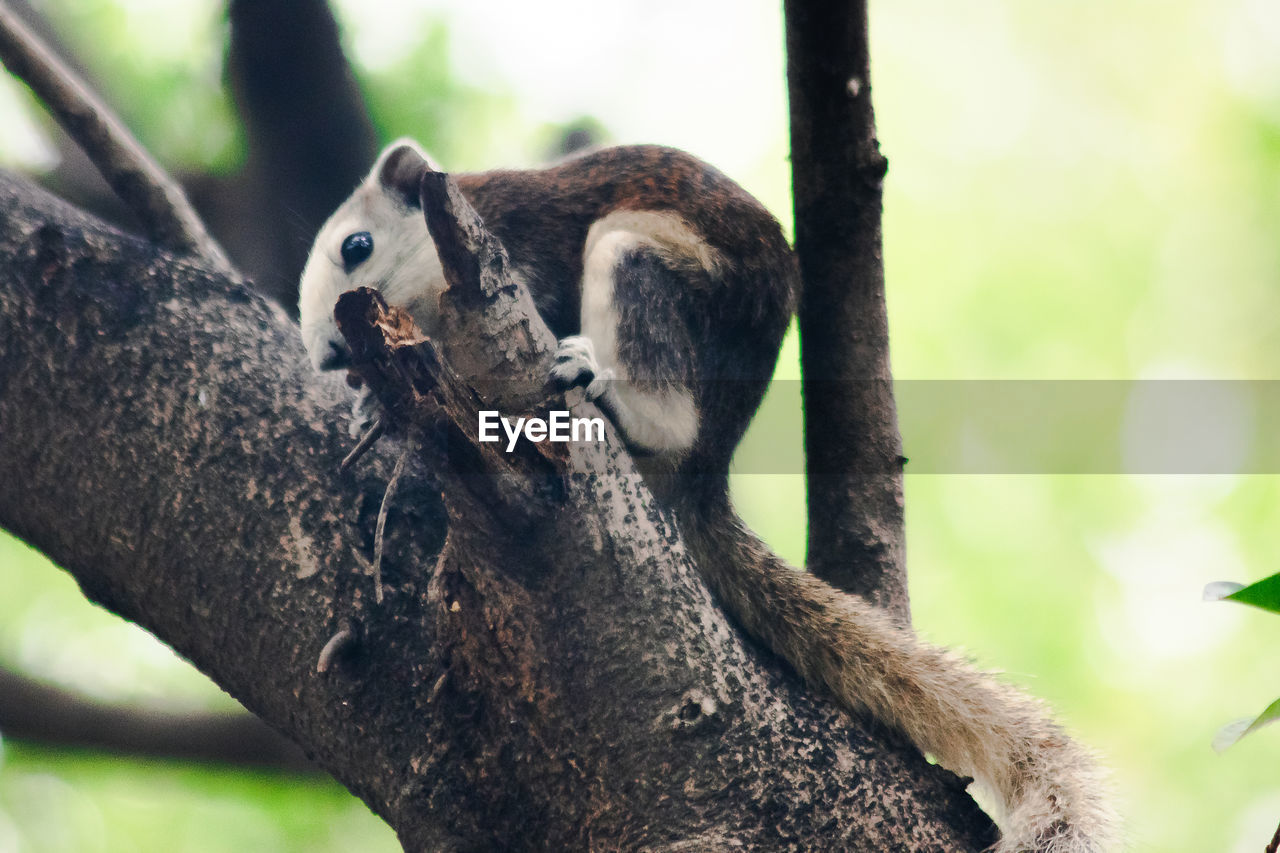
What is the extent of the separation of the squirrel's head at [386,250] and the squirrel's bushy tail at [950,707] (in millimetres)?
942

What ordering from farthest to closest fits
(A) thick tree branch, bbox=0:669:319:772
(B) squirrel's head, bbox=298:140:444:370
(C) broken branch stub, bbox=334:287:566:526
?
(A) thick tree branch, bbox=0:669:319:772, (B) squirrel's head, bbox=298:140:444:370, (C) broken branch stub, bbox=334:287:566:526

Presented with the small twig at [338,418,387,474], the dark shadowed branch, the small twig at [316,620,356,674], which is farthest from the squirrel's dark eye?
the small twig at [316,620,356,674]

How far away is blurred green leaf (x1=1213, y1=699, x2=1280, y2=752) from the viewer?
105 cm

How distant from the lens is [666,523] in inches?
52.4

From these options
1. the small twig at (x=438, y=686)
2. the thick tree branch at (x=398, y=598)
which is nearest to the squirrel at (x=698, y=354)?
the thick tree branch at (x=398, y=598)

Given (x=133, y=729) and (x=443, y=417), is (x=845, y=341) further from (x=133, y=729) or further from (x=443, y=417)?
(x=133, y=729)

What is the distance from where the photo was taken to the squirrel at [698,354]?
1421 millimetres

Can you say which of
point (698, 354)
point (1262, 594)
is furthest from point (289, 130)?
point (1262, 594)

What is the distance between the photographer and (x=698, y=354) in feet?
6.30

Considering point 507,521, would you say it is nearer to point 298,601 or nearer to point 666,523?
point 666,523

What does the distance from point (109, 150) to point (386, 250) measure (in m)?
0.53

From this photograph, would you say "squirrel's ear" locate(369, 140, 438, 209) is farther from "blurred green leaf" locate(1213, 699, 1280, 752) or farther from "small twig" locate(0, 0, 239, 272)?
"blurred green leaf" locate(1213, 699, 1280, 752)

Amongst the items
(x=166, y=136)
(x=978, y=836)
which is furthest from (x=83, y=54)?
(x=978, y=836)

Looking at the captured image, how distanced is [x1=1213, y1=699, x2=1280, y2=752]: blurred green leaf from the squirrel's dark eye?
1.69 m
